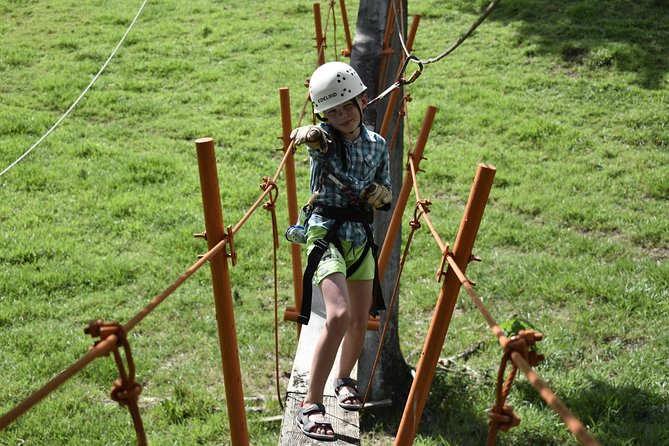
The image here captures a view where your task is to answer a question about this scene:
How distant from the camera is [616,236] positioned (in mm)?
5754

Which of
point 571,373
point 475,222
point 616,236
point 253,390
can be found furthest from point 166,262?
point 475,222

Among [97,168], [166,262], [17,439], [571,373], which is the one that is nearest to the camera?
[17,439]

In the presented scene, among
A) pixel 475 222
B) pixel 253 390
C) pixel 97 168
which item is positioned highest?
pixel 475 222

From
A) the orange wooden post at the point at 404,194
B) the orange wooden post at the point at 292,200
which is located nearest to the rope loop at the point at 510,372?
the orange wooden post at the point at 404,194

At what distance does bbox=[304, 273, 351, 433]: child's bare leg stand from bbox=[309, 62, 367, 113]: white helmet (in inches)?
23.3

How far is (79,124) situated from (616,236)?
17.6 feet

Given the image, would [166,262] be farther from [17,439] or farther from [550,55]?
[550,55]

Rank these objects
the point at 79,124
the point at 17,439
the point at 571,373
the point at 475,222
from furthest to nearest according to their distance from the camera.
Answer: the point at 79,124 → the point at 571,373 → the point at 17,439 → the point at 475,222

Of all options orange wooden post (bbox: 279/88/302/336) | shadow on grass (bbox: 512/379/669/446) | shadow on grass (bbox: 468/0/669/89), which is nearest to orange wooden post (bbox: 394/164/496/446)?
orange wooden post (bbox: 279/88/302/336)

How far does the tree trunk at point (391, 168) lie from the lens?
12.9 feet

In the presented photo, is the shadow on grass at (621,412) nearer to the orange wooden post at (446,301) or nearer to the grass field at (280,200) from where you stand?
the grass field at (280,200)

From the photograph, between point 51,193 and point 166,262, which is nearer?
point 166,262

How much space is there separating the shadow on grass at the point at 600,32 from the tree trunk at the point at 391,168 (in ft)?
15.9

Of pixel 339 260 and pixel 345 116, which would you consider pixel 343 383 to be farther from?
pixel 345 116
